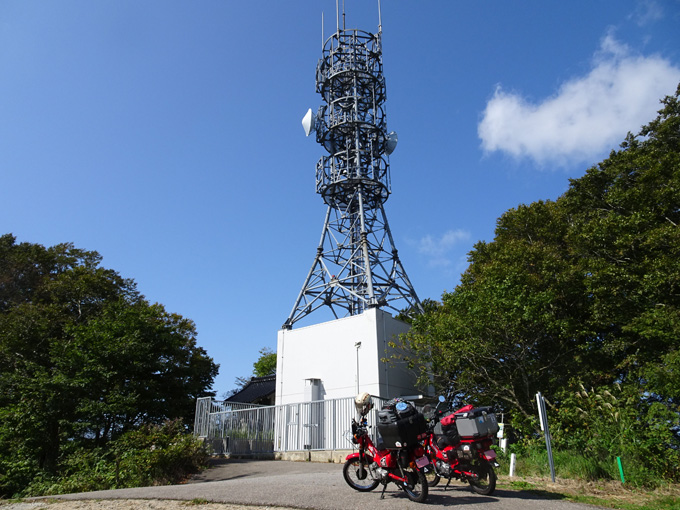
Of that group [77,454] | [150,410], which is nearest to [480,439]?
[77,454]

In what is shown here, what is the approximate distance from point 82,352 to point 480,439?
15.9 meters

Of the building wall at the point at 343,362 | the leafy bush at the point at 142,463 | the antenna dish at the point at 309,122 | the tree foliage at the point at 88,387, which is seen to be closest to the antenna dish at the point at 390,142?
the antenna dish at the point at 309,122

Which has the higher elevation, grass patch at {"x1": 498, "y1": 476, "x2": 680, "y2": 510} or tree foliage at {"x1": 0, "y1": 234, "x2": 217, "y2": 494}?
tree foliage at {"x1": 0, "y1": 234, "x2": 217, "y2": 494}

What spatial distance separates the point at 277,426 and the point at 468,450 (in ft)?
37.1

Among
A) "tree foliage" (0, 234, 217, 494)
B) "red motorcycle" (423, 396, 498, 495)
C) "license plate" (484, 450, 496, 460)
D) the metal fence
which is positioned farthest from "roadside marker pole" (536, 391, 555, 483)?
"tree foliage" (0, 234, 217, 494)

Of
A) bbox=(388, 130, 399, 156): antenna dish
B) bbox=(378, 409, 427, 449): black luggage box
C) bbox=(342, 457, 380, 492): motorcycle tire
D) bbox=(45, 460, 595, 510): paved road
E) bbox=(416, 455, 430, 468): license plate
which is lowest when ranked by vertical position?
bbox=(45, 460, 595, 510): paved road

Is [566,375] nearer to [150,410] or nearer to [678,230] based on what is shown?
[678,230]

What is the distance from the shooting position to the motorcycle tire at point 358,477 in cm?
692

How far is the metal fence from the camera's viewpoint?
15179mm

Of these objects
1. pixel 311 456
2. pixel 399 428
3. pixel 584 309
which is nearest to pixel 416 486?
pixel 399 428

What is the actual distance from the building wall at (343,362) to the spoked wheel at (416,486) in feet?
41.3

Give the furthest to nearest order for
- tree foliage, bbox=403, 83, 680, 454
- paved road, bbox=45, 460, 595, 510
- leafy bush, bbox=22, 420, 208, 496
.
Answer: tree foliage, bbox=403, 83, 680, 454 < leafy bush, bbox=22, 420, 208, 496 < paved road, bbox=45, 460, 595, 510

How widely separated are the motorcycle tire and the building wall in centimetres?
1162

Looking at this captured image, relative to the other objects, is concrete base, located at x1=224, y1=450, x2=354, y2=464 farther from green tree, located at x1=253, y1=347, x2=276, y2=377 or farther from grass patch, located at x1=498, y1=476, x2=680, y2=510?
green tree, located at x1=253, y1=347, x2=276, y2=377
